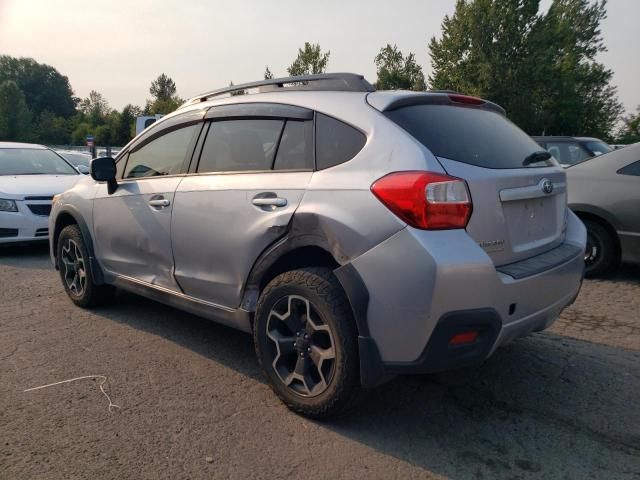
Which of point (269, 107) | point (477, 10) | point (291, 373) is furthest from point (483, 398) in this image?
point (477, 10)

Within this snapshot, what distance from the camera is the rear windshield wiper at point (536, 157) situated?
3135 millimetres

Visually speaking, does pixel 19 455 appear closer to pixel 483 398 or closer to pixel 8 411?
pixel 8 411

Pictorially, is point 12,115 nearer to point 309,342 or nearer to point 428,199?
point 309,342

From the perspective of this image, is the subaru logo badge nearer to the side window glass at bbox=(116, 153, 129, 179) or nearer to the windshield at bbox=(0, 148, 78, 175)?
the side window glass at bbox=(116, 153, 129, 179)

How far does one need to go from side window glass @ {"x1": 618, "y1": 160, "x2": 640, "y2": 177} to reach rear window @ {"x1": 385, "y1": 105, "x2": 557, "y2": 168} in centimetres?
300

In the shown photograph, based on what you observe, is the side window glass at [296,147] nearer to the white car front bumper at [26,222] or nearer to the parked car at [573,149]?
the white car front bumper at [26,222]

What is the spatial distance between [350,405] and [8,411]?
1.89 metres

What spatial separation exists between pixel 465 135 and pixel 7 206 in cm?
681

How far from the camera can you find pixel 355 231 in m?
2.61

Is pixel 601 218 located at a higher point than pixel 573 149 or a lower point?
lower

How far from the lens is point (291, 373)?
3.02m

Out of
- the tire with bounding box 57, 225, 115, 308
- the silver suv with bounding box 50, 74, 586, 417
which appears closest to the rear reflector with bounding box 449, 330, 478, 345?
the silver suv with bounding box 50, 74, 586, 417

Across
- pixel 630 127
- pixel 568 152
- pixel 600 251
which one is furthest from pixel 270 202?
pixel 630 127

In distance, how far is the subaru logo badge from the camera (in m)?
3.03
